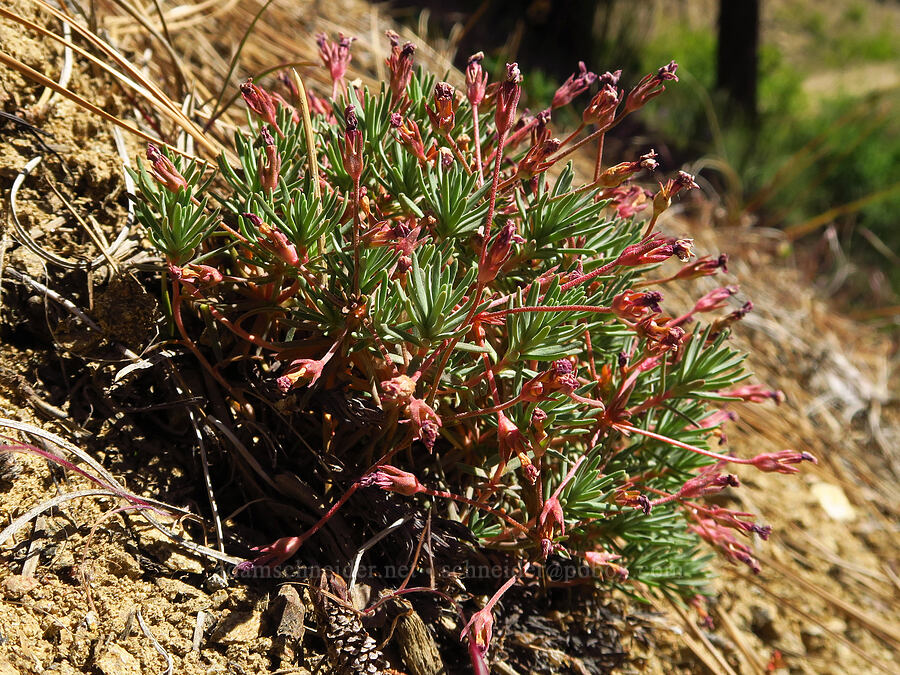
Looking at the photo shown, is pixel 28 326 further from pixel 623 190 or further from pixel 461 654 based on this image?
pixel 623 190

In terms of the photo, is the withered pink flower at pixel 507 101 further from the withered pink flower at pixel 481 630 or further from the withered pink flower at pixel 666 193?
the withered pink flower at pixel 481 630

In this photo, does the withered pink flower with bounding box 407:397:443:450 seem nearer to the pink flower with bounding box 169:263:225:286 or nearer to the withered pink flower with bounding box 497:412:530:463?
the withered pink flower with bounding box 497:412:530:463

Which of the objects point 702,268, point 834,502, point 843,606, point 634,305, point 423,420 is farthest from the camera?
point 834,502

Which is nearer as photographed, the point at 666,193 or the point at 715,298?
the point at 666,193

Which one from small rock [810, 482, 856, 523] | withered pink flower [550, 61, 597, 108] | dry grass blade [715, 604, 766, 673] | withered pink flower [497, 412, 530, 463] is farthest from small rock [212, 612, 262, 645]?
small rock [810, 482, 856, 523]

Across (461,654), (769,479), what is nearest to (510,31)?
(769,479)

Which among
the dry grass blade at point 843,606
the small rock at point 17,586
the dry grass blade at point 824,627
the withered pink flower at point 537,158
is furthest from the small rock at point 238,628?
the dry grass blade at point 843,606

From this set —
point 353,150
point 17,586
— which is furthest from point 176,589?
point 353,150

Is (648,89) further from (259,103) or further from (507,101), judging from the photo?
(259,103)
